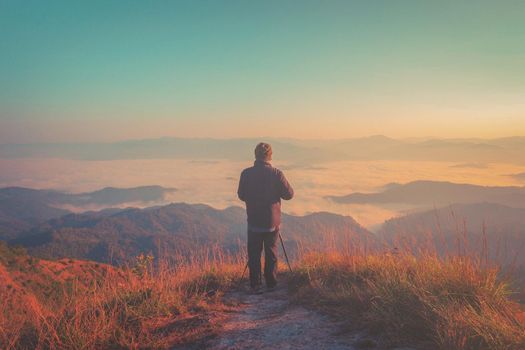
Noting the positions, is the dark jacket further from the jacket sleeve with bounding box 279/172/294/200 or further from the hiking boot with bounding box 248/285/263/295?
the hiking boot with bounding box 248/285/263/295

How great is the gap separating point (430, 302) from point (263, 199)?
341 centimetres

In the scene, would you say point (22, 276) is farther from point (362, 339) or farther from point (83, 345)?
point (362, 339)

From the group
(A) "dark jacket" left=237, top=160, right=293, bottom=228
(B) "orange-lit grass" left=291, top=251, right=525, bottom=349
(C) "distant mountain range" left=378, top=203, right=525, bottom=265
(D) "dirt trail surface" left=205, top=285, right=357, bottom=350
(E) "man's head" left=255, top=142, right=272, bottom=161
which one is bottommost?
(D) "dirt trail surface" left=205, top=285, right=357, bottom=350

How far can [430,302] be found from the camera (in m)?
4.38

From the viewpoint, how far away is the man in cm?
694

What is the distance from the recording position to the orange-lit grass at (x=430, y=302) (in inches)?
141

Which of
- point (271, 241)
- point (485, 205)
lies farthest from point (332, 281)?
point (485, 205)

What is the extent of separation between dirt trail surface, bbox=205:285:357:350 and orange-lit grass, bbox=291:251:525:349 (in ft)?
1.10

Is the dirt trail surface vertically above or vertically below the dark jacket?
below

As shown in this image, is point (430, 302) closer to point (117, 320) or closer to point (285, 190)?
point (285, 190)

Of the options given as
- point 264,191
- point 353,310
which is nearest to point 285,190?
point 264,191

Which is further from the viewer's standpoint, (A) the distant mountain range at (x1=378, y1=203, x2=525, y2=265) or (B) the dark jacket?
(B) the dark jacket

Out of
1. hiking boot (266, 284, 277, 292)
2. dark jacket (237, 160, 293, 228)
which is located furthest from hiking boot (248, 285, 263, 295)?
dark jacket (237, 160, 293, 228)

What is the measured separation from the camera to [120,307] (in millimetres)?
5105
